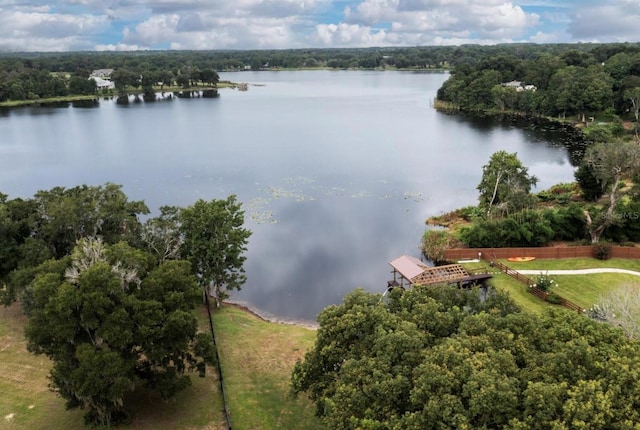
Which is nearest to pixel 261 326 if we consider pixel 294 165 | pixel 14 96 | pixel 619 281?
pixel 619 281

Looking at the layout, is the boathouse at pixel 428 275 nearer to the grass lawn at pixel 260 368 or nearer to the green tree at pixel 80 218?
the grass lawn at pixel 260 368

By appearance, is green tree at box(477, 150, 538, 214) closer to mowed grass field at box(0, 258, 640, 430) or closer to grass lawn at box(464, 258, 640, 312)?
grass lawn at box(464, 258, 640, 312)

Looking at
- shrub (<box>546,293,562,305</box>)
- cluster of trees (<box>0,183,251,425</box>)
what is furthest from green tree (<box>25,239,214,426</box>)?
shrub (<box>546,293,562,305</box>)

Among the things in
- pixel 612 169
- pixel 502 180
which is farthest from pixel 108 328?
pixel 612 169

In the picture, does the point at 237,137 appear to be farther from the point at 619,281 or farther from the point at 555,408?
the point at 555,408

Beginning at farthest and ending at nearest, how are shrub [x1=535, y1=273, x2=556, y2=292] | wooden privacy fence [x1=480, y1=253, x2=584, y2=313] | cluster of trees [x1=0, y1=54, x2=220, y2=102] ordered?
cluster of trees [x1=0, y1=54, x2=220, y2=102] → shrub [x1=535, y1=273, x2=556, y2=292] → wooden privacy fence [x1=480, y1=253, x2=584, y2=313]
